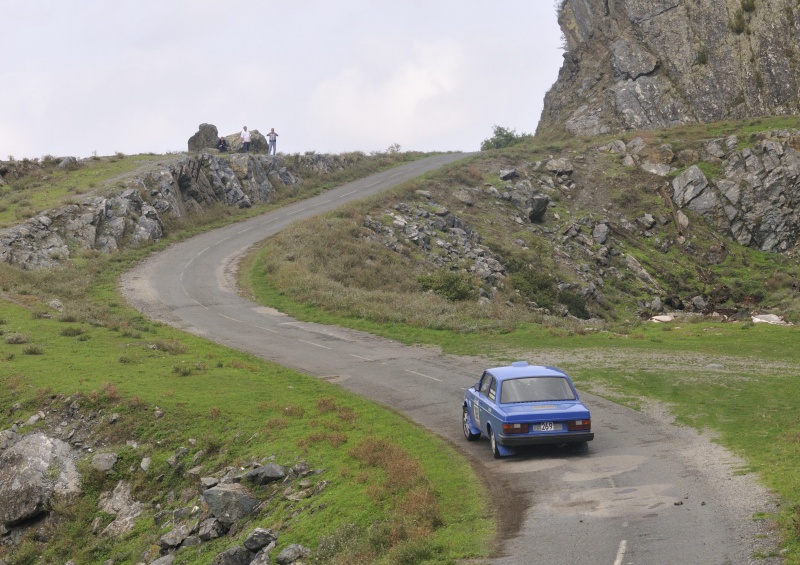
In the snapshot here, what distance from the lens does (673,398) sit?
22.1 meters

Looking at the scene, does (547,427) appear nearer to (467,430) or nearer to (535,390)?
(535,390)

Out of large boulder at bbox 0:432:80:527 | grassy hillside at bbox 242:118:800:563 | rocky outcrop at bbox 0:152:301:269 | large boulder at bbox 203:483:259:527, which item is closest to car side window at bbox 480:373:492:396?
grassy hillside at bbox 242:118:800:563

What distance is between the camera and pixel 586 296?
47.5m

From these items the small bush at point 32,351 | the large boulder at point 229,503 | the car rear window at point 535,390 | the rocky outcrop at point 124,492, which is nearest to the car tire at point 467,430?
the car rear window at point 535,390

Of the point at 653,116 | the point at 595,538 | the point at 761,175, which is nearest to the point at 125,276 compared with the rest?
the point at 595,538

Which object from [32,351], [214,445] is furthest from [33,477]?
[32,351]

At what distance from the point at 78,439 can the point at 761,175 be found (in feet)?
181

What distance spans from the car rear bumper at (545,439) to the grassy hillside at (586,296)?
10.5 ft

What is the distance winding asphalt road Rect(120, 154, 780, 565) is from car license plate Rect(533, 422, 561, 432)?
65 cm

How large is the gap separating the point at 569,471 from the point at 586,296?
32.9 meters

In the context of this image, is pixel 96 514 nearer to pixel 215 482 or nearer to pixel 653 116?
pixel 215 482

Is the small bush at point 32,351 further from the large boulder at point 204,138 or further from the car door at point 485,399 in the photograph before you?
the large boulder at point 204,138

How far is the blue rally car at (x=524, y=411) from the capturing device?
16.5 metres

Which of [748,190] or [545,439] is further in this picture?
[748,190]
